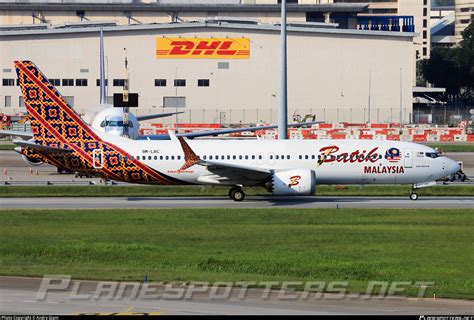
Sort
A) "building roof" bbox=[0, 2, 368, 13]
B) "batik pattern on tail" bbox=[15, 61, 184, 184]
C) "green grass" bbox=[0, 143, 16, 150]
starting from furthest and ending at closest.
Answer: "building roof" bbox=[0, 2, 368, 13], "green grass" bbox=[0, 143, 16, 150], "batik pattern on tail" bbox=[15, 61, 184, 184]

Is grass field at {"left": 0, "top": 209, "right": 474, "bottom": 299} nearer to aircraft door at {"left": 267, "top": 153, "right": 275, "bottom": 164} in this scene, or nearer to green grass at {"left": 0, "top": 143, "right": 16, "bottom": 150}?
aircraft door at {"left": 267, "top": 153, "right": 275, "bottom": 164}

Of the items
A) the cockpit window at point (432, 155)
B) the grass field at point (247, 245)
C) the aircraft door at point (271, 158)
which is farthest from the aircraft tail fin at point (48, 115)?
the cockpit window at point (432, 155)

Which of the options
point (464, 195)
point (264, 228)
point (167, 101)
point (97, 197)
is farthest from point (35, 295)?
point (167, 101)

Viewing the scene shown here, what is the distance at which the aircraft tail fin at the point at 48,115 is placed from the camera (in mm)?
51875

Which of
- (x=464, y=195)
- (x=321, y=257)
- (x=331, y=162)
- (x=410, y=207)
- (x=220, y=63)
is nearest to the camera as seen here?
(x=321, y=257)

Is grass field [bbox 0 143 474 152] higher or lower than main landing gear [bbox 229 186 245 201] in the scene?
lower

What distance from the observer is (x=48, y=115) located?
52219mm

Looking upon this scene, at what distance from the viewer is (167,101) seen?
124m

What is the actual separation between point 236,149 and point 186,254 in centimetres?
1952

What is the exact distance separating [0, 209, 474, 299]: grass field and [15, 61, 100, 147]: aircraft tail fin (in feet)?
22.7

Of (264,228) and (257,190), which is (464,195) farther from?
(264,228)

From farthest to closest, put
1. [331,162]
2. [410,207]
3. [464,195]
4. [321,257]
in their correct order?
1. [464,195]
2. [331,162]
3. [410,207]
4. [321,257]

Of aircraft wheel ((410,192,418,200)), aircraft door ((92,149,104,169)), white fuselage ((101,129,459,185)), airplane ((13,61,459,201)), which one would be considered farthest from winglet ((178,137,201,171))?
aircraft wheel ((410,192,418,200))

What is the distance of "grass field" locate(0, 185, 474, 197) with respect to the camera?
181 feet
